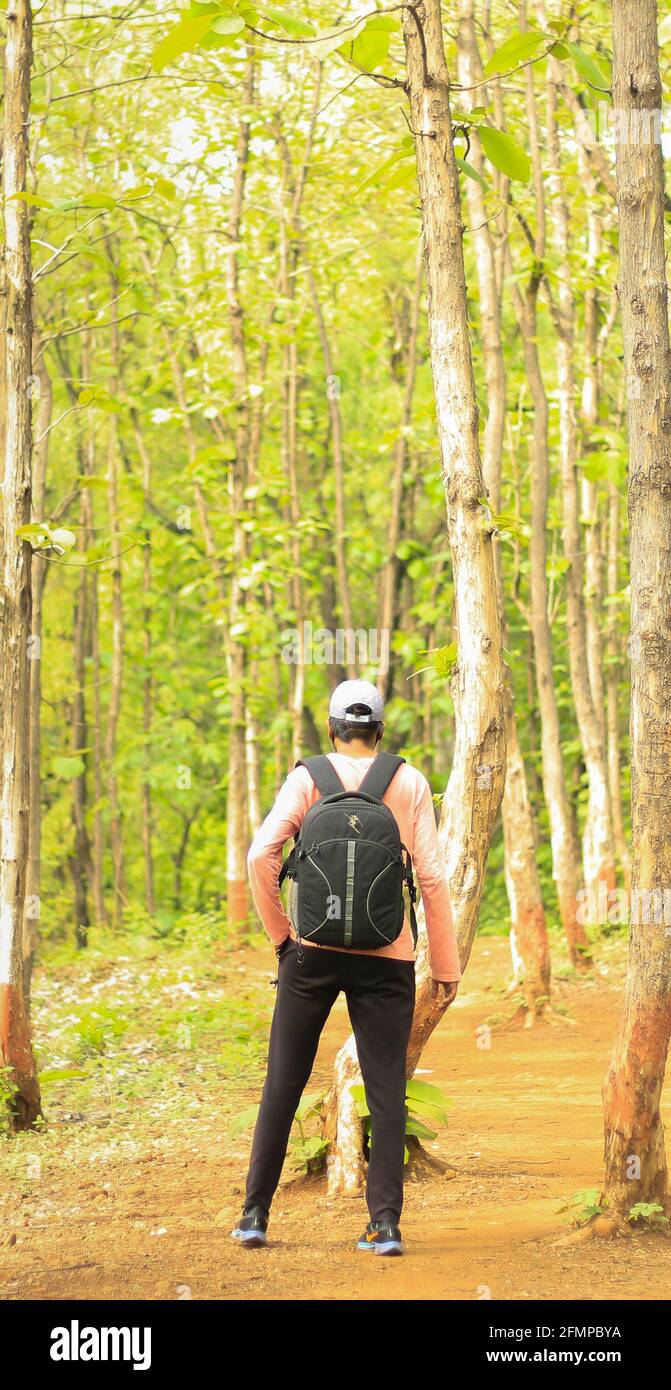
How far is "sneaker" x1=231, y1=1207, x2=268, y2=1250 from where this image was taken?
15.7 feet

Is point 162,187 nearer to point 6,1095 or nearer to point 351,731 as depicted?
point 351,731

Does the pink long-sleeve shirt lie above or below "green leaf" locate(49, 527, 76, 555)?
below

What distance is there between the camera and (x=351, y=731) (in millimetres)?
4816

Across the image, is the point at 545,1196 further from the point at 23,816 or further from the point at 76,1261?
the point at 23,816

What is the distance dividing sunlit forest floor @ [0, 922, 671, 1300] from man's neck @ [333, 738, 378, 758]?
165 cm

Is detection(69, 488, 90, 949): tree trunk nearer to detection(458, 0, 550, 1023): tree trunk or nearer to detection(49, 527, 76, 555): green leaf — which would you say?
detection(458, 0, 550, 1023): tree trunk

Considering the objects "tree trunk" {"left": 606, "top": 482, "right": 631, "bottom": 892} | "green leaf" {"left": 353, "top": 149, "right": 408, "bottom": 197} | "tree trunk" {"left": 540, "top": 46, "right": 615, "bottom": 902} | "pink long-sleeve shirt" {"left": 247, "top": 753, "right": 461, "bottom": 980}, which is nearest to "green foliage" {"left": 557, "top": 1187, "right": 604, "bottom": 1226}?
"pink long-sleeve shirt" {"left": 247, "top": 753, "right": 461, "bottom": 980}

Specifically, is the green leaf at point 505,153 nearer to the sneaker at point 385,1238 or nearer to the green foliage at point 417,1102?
the green foliage at point 417,1102

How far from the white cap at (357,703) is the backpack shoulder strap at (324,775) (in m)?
0.17

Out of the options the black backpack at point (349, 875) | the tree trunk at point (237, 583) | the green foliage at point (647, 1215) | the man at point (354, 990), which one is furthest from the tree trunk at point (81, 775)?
the black backpack at point (349, 875)

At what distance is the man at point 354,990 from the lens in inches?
183

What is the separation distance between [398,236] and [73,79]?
480cm

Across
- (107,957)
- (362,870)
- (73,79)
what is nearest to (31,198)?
(362,870)

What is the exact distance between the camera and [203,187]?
16438mm
